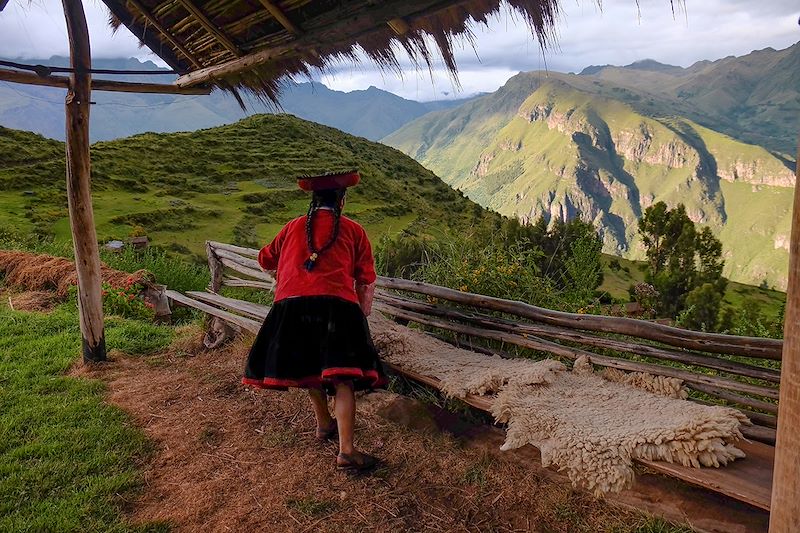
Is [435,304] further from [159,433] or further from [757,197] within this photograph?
[757,197]

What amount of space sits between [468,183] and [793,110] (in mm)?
112479

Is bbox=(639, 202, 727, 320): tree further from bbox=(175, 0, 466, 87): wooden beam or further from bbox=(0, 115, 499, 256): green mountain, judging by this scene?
bbox=(175, 0, 466, 87): wooden beam

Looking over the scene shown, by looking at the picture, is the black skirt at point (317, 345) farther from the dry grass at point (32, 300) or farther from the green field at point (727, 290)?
the green field at point (727, 290)

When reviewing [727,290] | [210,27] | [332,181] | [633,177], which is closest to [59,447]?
[332,181]

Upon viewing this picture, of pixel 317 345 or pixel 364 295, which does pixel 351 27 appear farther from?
pixel 317 345

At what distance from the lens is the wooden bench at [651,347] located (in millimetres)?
1875

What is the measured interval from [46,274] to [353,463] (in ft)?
22.0

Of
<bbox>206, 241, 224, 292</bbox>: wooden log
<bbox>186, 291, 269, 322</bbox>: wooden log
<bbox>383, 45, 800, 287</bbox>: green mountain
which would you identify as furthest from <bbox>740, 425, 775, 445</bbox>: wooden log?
<bbox>383, 45, 800, 287</bbox>: green mountain

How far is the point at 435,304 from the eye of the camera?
3.93 metres

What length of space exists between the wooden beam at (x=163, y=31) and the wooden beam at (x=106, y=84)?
0.38 meters

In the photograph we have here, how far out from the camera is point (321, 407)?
9.82 ft

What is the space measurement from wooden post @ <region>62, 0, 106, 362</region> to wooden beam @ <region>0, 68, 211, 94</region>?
13cm

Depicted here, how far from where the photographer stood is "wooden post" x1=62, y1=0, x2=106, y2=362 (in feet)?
13.0

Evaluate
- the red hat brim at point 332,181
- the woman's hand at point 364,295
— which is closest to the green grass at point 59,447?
the woman's hand at point 364,295
